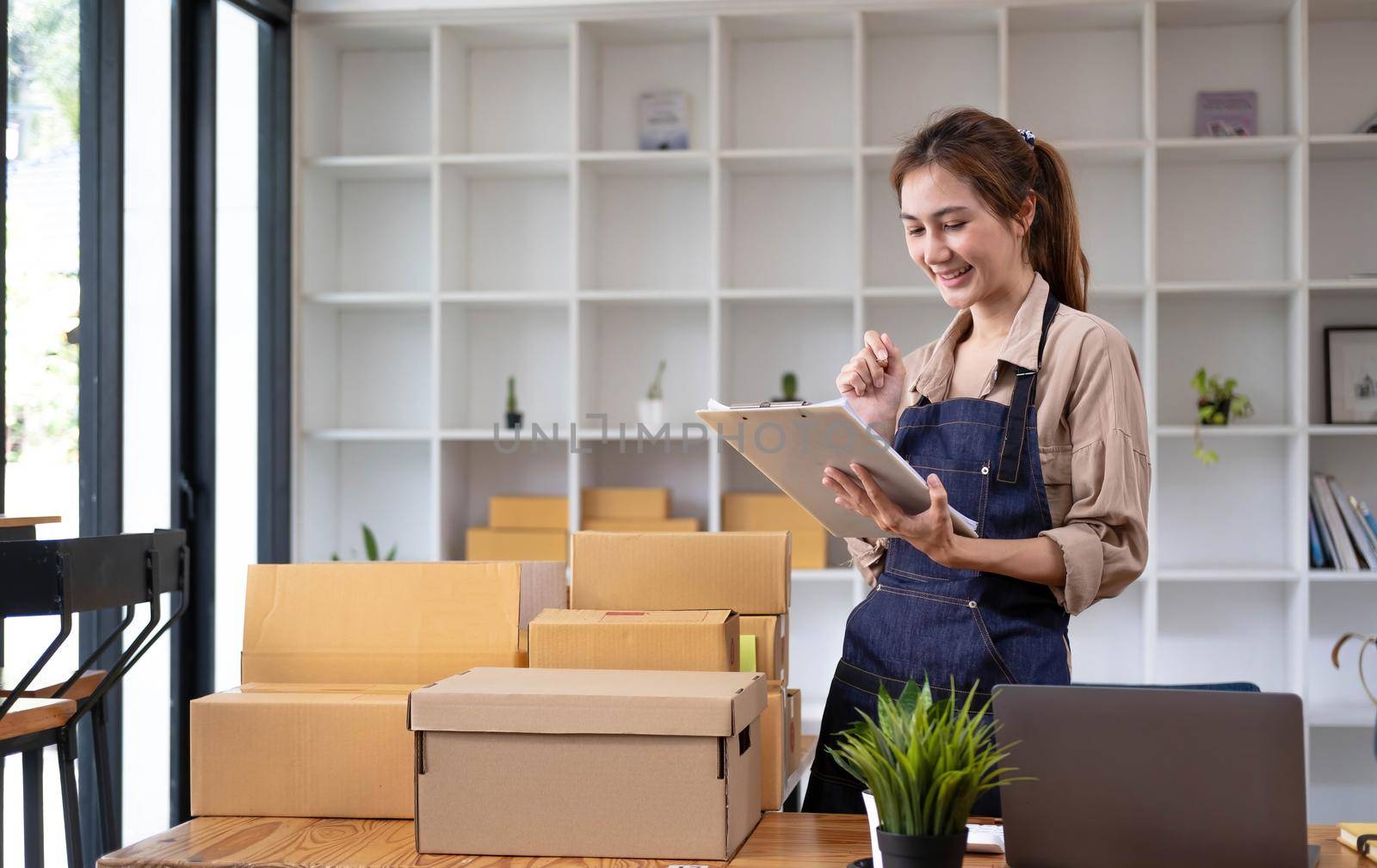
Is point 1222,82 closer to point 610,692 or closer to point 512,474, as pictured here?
point 512,474

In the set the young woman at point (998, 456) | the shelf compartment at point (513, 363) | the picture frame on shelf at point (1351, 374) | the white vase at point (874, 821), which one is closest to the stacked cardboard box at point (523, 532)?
the shelf compartment at point (513, 363)

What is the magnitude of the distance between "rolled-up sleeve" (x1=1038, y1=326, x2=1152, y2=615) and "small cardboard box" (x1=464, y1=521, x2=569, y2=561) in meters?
2.15

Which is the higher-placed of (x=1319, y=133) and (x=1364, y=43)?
(x=1364, y=43)

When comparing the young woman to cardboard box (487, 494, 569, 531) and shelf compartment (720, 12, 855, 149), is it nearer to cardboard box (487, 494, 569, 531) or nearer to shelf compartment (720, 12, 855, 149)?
cardboard box (487, 494, 569, 531)

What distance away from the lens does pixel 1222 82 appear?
3553mm

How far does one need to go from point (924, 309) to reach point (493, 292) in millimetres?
1317

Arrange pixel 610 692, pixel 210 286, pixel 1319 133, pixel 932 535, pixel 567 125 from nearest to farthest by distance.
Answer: pixel 610 692, pixel 932 535, pixel 210 286, pixel 1319 133, pixel 567 125

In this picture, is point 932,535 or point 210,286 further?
point 210,286

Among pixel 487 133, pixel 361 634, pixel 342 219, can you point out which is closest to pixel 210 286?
pixel 342 219

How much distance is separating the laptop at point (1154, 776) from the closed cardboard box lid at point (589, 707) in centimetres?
29

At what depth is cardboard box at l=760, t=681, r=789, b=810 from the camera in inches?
57.1

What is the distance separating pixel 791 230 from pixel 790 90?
0.43 m

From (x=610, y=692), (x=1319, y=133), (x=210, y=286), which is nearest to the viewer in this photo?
(x=610, y=692)

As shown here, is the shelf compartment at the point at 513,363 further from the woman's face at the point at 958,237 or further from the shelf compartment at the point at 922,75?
the woman's face at the point at 958,237
